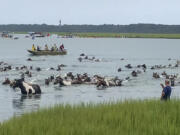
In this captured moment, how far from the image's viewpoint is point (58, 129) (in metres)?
15.1

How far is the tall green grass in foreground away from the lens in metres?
15.0

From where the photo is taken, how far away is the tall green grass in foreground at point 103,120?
49.2 ft

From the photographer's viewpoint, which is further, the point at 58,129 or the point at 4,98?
the point at 4,98

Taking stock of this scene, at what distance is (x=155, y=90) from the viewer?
129 ft

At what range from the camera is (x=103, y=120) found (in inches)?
674

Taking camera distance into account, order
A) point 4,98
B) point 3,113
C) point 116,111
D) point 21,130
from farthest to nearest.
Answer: point 4,98 → point 3,113 → point 116,111 → point 21,130

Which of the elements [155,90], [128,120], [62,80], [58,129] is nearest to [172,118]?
[128,120]

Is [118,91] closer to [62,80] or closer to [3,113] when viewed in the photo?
[62,80]

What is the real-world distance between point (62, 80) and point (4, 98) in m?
9.87

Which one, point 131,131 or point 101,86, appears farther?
point 101,86

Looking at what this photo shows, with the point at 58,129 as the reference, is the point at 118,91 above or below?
below

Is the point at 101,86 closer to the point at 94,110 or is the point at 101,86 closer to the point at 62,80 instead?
the point at 62,80

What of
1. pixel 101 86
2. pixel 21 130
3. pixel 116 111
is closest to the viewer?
pixel 21 130

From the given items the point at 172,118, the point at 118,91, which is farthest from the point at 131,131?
the point at 118,91
